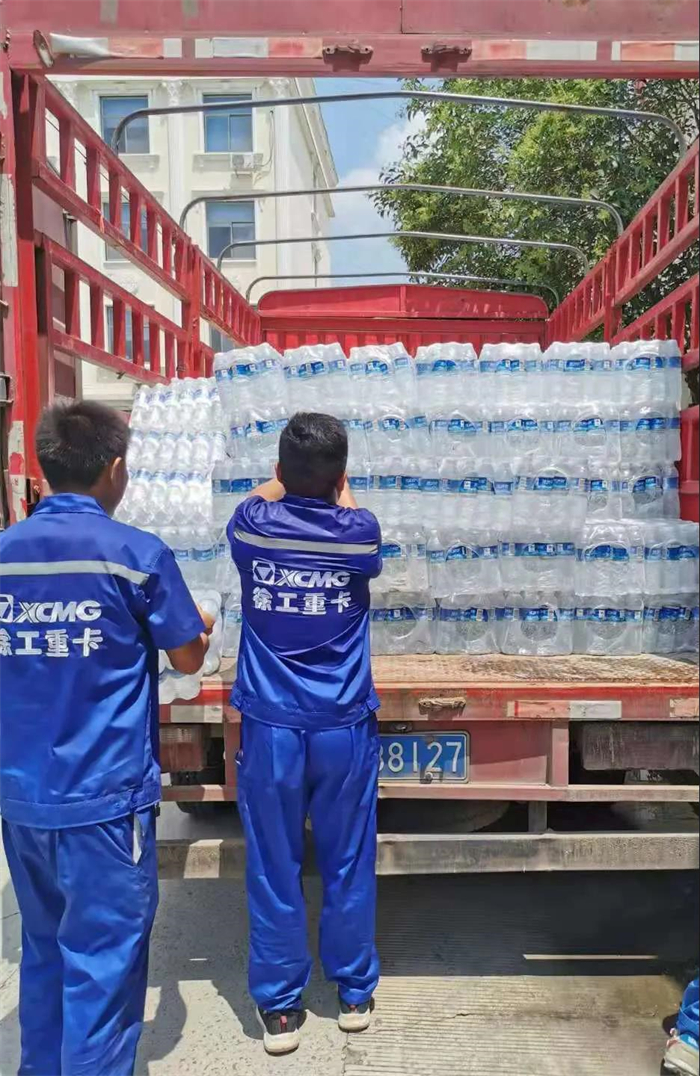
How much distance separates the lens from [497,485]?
284 cm

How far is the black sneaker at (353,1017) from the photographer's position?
8.27 ft

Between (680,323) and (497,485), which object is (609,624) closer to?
(497,485)

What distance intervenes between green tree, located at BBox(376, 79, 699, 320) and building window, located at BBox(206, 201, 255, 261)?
9.64 metres

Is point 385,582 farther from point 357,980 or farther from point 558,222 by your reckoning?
point 558,222

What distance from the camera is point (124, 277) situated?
1767 centimetres

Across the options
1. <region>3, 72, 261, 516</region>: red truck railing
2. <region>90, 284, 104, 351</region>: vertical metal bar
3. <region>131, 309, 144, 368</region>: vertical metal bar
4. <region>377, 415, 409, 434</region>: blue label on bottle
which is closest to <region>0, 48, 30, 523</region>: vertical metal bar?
<region>3, 72, 261, 516</region>: red truck railing

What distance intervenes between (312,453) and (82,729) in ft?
3.02

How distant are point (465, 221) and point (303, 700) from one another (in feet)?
27.2

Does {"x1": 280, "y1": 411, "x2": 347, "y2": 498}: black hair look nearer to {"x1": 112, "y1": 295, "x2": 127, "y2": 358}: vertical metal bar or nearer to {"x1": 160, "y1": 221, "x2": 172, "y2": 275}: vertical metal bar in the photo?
{"x1": 112, "y1": 295, "x2": 127, "y2": 358}: vertical metal bar

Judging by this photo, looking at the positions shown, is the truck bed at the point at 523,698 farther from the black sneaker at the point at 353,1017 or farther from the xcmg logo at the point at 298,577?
the black sneaker at the point at 353,1017

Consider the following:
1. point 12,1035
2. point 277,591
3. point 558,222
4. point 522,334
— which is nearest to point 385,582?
point 277,591

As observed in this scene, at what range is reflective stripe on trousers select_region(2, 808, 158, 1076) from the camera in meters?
1.97

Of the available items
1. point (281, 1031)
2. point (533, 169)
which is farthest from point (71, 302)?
point (533, 169)

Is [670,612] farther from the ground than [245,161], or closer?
closer
